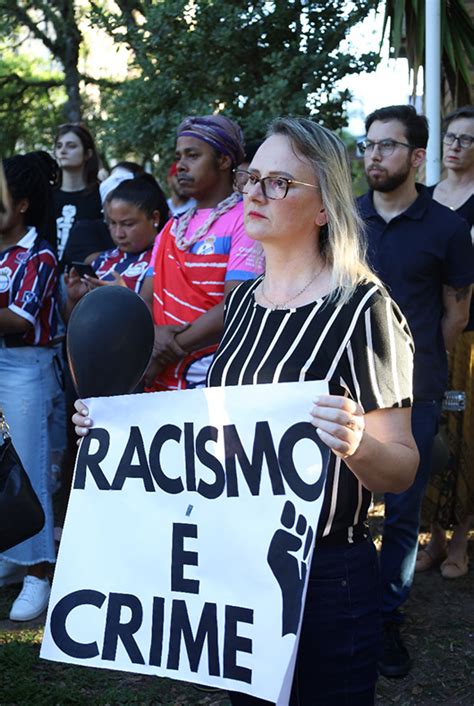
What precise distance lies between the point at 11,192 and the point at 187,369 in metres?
1.35

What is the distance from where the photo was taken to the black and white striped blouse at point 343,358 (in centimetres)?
200

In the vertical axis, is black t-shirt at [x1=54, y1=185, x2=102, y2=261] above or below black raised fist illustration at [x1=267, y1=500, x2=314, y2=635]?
above

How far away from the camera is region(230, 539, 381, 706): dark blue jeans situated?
2.05 metres

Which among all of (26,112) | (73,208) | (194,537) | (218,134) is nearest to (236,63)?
(73,208)

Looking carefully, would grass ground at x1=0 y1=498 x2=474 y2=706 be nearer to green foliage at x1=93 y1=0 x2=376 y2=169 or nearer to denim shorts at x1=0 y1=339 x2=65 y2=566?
denim shorts at x1=0 y1=339 x2=65 y2=566

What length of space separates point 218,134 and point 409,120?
0.84 metres

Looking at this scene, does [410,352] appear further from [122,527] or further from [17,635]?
[17,635]

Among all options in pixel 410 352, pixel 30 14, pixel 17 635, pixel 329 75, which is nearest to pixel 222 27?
pixel 329 75

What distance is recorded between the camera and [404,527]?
385 cm

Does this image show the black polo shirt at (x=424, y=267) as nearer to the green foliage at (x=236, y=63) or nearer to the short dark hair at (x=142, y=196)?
the short dark hair at (x=142, y=196)

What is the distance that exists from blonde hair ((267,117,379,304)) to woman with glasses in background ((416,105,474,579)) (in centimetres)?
264

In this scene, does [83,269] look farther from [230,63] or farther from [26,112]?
[26,112]

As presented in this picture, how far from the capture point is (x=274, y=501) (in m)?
1.97

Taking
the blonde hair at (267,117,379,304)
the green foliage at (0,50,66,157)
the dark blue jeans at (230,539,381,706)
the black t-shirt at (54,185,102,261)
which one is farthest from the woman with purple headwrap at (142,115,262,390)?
the green foliage at (0,50,66,157)
